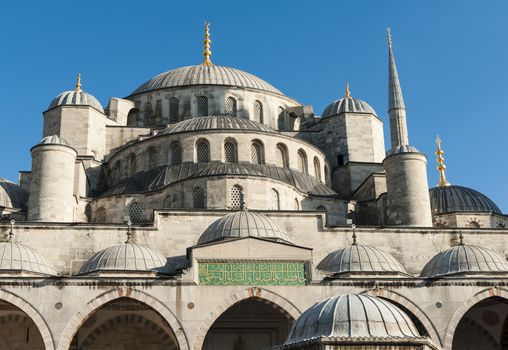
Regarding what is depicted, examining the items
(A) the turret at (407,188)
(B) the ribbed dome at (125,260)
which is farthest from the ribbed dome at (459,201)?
(B) the ribbed dome at (125,260)

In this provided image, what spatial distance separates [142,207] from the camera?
24.3m

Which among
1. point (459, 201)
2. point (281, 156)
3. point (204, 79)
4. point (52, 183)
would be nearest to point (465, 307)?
point (459, 201)

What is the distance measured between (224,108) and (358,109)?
17.6 ft

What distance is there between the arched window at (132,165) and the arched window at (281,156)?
16.0ft

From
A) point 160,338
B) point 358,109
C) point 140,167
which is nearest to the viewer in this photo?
point 160,338

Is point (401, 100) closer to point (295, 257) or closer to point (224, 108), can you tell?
point (224, 108)

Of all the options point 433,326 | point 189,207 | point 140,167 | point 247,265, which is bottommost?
point 433,326

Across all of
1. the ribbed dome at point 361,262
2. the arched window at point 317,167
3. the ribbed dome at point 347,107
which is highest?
the ribbed dome at point 347,107

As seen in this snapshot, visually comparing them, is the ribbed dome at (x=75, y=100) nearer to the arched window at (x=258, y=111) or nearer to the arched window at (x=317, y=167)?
the arched window at (x=258, y=111)

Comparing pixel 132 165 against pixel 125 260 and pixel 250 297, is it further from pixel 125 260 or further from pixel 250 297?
pixel 250 297

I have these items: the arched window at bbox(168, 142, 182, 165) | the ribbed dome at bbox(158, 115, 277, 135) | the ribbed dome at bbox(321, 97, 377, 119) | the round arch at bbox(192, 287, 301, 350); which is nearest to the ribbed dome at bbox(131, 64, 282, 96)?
the ribbed dome at bbox(321, 97, 377, 119)

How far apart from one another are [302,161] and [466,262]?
27.0 feet

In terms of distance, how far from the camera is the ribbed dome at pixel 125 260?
63.5 feet

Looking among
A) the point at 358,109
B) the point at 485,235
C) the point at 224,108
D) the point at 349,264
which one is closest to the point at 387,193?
the point at 485,235
